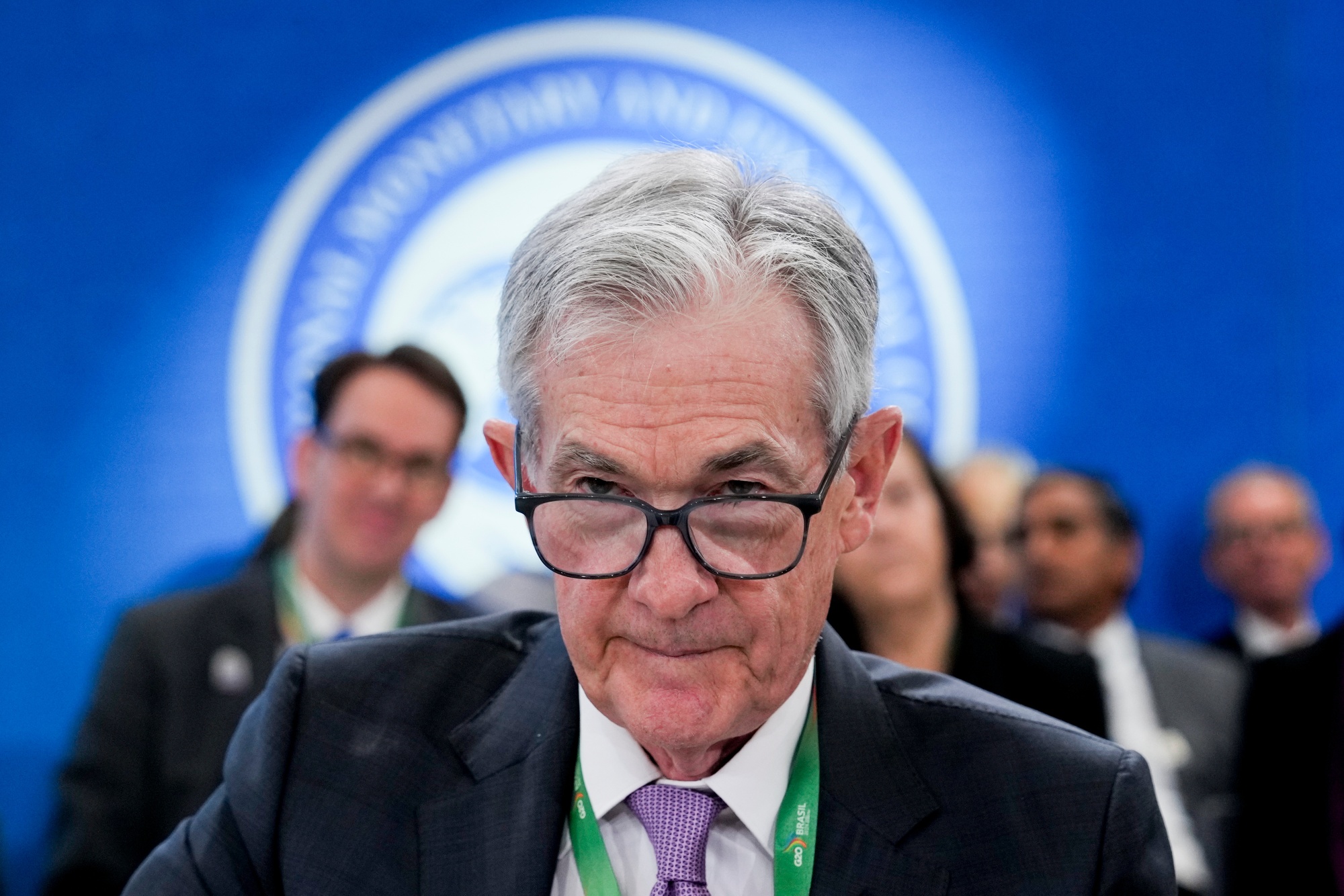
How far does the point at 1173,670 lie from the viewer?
371 centimetres

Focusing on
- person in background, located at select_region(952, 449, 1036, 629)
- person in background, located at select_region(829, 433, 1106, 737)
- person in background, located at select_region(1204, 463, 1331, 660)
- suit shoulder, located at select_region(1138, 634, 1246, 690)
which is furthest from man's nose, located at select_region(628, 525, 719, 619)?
person in background, located at select_region(1204, 463, 1331, 660)

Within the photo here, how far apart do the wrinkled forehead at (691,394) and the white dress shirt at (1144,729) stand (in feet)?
6.90

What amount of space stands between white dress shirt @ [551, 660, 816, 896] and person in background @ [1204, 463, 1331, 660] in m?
3.30

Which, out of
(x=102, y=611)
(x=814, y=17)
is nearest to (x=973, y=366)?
(x=814, y=17)

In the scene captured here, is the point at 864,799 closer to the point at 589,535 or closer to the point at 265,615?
the point at 589,535

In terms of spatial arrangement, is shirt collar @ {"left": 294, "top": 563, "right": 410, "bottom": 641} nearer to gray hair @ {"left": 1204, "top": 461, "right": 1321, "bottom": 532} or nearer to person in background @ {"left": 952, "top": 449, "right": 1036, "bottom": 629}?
person in background @ {"left": 952, "top": 449, "right": 1036, "bottom": 629}

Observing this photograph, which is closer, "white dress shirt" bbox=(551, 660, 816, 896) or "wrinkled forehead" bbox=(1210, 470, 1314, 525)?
"white dress shirt" bbox=(551, 660, 816, 896)

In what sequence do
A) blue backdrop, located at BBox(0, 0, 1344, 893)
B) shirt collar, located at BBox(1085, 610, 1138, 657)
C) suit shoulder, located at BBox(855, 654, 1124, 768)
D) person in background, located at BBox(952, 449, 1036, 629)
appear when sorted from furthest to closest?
person in background, located at BBox(952, 449, 1036, 629) → blue backdrop, located at BBox(0, 0, 1344, 893) → shirt collar, located at BBox(1085, 610, 1138, 657) → suit shoulder, located at BBox(855, 654, 1124, 768)

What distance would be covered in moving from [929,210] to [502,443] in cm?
304

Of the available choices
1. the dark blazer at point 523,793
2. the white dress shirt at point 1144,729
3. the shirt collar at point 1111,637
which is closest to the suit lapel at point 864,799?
the dark blazer at point 523,793

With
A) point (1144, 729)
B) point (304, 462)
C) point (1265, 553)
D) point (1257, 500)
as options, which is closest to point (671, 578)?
point (304, 462)

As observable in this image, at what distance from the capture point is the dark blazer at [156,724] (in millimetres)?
3002

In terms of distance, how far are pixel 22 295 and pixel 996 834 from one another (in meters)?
3.52

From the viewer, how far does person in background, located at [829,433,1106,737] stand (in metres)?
2.98
